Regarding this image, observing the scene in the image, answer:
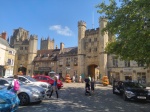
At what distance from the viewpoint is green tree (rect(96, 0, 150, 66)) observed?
40.3ft

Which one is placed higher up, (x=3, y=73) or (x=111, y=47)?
(x=111, y=47)

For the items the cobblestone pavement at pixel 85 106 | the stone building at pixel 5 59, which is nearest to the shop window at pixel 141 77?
the cobblestone pavement at pixel 85 106

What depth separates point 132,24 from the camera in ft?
43.6

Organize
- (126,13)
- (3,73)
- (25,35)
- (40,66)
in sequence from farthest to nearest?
1. (25,35)
2. (40,66)
3. (3,73)
4. (126,13)

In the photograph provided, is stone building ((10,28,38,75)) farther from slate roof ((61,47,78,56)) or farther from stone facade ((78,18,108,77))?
stone facade ((78,18,108,77))

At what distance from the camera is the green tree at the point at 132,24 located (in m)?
12.3

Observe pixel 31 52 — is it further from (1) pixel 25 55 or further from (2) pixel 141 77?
(2) pixel 141 77

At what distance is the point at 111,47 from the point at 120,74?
2289 cm

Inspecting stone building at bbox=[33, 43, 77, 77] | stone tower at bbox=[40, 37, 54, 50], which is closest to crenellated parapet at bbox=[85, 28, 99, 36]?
stone building at bbox=[33, 43, 77, 77]

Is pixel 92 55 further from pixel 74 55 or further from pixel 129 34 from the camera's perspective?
pixel 129 34

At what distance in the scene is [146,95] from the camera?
519 inches

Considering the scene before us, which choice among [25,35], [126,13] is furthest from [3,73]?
[126,13]

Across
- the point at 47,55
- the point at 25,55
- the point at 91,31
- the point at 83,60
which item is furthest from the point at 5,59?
the point at 91,31

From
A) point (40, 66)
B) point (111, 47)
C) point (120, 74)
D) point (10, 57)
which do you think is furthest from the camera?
point (40, 66)
